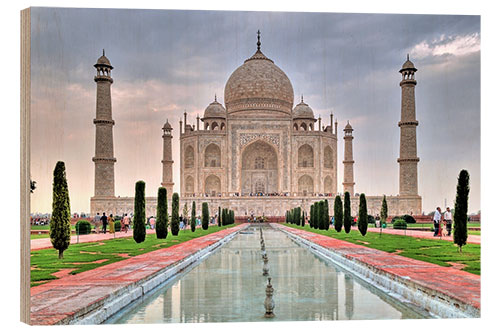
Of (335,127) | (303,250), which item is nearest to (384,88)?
(303,250)

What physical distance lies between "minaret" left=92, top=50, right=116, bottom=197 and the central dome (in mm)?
9111

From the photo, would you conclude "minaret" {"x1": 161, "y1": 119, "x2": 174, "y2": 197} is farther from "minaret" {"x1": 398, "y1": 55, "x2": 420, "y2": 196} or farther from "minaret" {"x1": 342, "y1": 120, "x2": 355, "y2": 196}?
"minaret" {"x1": 398, "y1": 55, "x2": 420, "y2": 196}

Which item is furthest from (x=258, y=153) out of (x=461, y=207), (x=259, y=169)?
(x=461, y=207)

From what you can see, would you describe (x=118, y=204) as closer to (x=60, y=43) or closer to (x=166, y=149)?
(x=166, y=149)

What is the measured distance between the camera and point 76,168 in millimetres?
6555

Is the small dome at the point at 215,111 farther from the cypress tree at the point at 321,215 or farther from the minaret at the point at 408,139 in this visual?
the cypress tree at the point at 321,215

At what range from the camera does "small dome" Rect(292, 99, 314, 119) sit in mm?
31891

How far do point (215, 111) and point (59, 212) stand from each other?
25.0 m

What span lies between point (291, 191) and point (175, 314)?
24.3m

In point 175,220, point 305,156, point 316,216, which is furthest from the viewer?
point 305,156

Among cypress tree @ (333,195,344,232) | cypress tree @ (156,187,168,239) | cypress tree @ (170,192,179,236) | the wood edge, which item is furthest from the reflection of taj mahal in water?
the wood edge

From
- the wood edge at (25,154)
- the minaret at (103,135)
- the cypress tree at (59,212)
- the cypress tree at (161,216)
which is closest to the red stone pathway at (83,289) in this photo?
the wood edge at (25,154)

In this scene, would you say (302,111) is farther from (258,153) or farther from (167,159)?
(167,159)

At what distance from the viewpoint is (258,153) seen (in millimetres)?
29906
